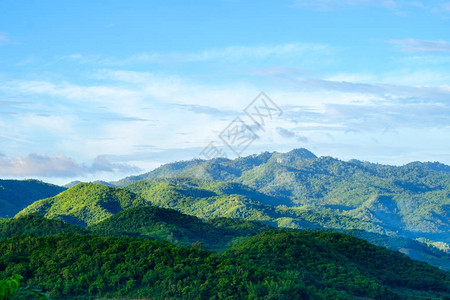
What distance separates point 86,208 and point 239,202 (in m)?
67.8

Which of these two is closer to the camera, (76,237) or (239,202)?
(76,237)

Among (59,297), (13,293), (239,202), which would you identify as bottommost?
(59,297)

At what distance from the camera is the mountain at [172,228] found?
92.2 meters

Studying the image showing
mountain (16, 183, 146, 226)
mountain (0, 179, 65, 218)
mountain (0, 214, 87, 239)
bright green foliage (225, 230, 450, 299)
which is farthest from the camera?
mountain (0, 179, 65, 218)

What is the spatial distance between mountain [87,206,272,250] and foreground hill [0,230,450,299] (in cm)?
2866

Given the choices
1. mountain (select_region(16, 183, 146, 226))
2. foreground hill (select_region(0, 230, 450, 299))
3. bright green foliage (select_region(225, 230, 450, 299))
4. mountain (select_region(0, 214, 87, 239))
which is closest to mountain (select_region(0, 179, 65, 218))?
mountain (select_region(16, 183, 146, 226))

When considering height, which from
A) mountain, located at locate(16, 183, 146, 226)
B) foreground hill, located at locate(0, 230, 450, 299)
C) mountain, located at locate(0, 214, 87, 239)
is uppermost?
mountain, located at locate(16, 183, 146, 226)

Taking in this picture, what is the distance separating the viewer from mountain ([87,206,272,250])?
92.2 meters

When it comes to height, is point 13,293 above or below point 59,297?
above

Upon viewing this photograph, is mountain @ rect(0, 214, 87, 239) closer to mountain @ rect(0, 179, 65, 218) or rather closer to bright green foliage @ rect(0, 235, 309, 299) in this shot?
bright green foliage @ rect(0, 235, 309, 299)

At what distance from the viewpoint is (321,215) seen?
196750 millimetres

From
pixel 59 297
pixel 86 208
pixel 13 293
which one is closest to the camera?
pixel 13 293

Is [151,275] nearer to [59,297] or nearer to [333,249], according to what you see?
[59,297]

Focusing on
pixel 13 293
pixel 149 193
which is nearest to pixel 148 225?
pixel 13 293
